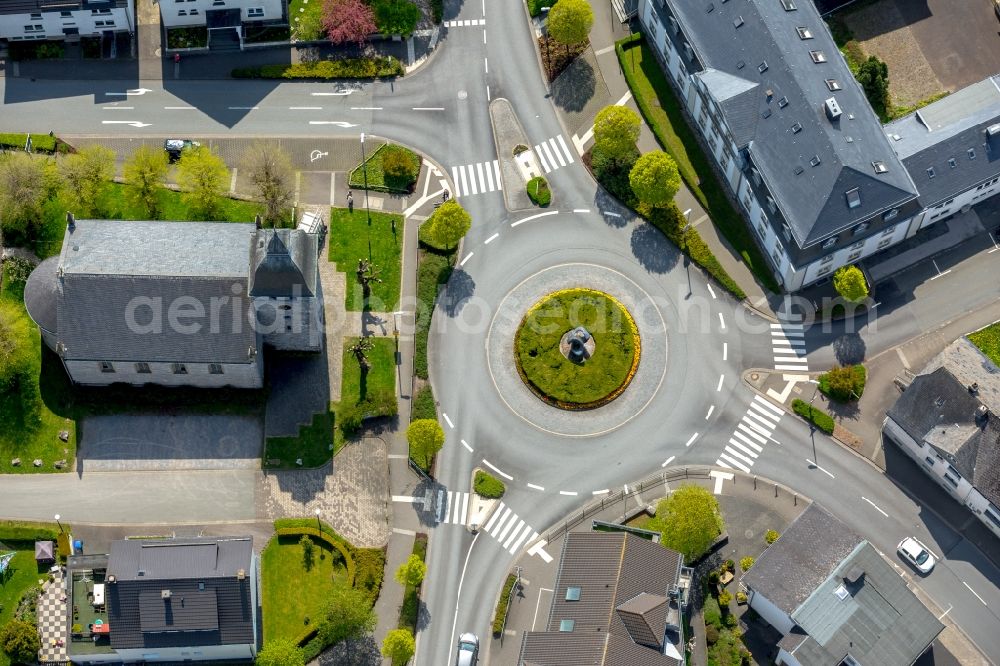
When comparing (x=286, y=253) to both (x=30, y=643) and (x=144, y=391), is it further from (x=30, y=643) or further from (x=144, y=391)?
(x=30, y=643)

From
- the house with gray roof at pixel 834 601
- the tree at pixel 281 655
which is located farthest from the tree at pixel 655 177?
the tree at pixel 281 655

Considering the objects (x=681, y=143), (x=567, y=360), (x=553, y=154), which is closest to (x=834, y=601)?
(x=567, y=360)

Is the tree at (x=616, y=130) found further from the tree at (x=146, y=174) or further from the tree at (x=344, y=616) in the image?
the tree at (x=344, y=616)

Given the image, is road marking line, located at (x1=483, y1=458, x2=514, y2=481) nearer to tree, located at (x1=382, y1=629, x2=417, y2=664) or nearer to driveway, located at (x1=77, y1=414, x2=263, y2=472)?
tree, located at (x1=382, y1=629, x2=417, y2=664)

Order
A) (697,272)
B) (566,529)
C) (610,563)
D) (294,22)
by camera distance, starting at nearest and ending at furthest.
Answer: (610,563)
(566,529)
(697,272)
(294,22)

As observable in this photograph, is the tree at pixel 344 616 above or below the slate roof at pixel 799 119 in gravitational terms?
below

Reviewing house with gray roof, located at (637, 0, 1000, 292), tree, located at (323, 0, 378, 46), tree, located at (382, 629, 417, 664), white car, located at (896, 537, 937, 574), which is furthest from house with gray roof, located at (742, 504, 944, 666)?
tree, located at (323, 0, 378, 46)

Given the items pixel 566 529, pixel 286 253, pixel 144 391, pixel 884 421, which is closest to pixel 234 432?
pixel 144 391
